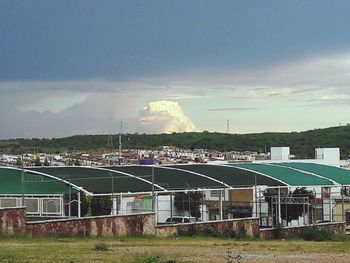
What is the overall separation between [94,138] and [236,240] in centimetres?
14476

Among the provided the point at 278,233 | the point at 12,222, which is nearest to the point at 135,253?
the point at 12,222

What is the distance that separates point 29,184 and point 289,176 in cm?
1814

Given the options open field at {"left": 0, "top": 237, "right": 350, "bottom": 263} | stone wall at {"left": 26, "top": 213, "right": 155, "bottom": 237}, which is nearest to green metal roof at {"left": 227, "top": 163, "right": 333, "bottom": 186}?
stone wall at {"left": 26, "top": 213, "right": 155, "bottom": 237}

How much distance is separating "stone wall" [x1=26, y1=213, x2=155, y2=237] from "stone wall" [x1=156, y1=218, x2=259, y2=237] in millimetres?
968

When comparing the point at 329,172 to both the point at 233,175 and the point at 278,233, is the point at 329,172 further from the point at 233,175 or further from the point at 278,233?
the point at 278,233

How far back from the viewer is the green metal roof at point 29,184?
43938 mm

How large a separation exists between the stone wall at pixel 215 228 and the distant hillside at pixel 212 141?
90.7m

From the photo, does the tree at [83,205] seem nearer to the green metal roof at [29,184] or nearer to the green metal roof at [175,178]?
the green metal roof at [29,184]

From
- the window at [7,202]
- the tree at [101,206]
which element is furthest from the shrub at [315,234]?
the window at [7,202]

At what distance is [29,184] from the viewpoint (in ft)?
148

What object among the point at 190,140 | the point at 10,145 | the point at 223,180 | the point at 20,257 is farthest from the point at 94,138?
the point at 20,257

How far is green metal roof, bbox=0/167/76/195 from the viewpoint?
43.9m

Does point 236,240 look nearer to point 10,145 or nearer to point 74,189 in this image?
point 74,189

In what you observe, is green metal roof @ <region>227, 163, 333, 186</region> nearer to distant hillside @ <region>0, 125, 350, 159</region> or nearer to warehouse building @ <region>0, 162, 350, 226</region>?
warehouse building @ <region>0, 162, 350, 226</region>
